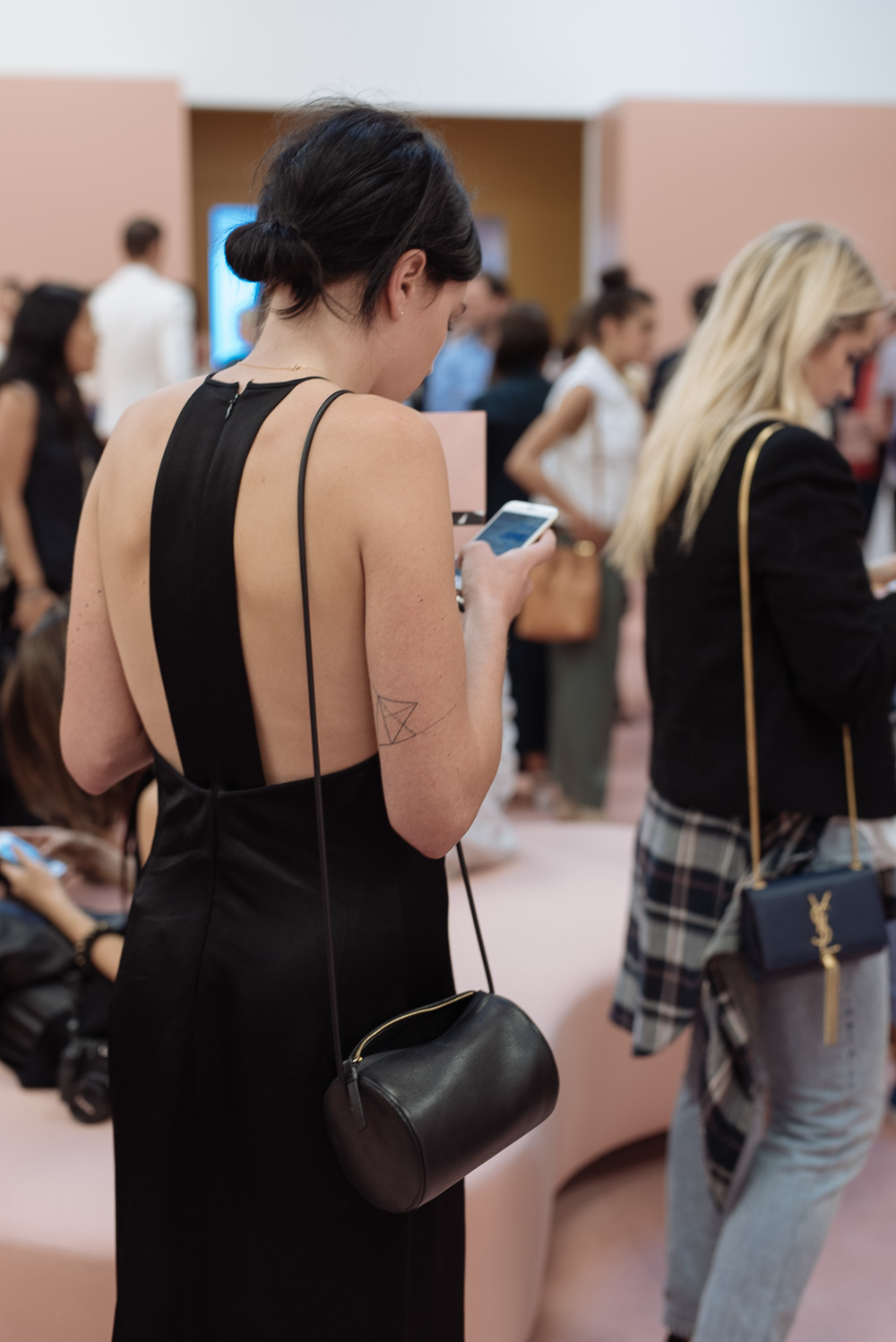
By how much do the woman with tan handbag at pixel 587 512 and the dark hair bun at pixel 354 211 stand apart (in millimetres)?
2827

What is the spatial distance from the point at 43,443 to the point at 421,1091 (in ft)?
9.11

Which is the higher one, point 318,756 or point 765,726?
point 318,756

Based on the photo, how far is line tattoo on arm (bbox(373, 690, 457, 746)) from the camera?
955mm

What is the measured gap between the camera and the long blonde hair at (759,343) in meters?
1.60

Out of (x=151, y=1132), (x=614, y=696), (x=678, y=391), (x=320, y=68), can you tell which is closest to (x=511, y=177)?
(x=320, y=68)

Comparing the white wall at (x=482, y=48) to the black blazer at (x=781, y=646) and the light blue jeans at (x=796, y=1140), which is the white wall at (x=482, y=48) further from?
the light blue jeans at (x=796, y=1140)

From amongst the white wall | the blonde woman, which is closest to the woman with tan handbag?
the blonde woman

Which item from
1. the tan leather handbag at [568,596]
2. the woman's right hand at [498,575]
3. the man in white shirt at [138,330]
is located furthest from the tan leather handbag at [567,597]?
the woman's right hand at [498,575]

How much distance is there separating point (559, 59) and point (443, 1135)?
384 inches

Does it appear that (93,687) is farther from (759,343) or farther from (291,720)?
(759,343)

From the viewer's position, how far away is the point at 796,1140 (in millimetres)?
1646

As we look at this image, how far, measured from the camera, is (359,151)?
0.99 meters

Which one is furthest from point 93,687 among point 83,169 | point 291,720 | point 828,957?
point 83,169

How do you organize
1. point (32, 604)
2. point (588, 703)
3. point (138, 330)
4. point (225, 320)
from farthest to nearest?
point (225, 320), point (138, 330), point (588, 703), point (32, 604)
